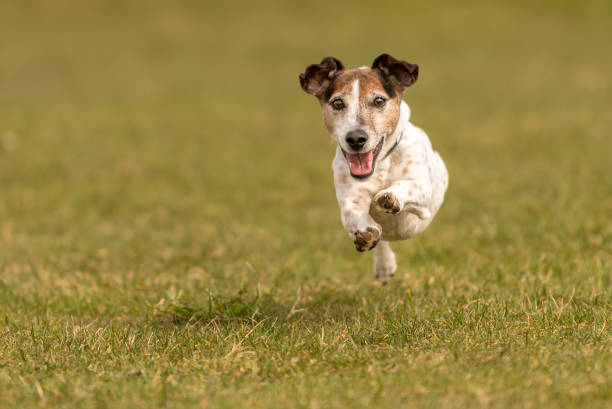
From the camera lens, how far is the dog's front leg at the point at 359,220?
5.36 meters

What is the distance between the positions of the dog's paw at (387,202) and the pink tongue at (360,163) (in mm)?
203

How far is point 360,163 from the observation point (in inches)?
220

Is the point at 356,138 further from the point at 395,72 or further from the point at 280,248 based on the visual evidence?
the point at 280,248

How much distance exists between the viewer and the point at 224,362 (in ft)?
18.0

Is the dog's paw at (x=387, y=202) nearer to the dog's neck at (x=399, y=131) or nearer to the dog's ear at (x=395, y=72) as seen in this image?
the dog's neck at (x=399, y=131)

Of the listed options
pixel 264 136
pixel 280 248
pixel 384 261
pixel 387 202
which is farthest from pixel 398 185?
pixel 264 136

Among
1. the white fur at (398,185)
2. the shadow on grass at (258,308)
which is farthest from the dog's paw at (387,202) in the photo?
the shadow on grass at (258,308)

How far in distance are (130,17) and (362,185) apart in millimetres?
37986

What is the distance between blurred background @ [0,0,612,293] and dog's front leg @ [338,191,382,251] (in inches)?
99.9

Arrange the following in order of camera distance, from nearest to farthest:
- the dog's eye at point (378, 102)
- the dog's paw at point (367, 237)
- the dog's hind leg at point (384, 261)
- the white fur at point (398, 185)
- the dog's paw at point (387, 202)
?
1. the dog's paw at point (367, 237)
2. the dog's paw at point (387, 202)
3. the dog's eye at point (378, 102)
4. the white fur at point (398, 185)
5. the dog's hind leg at point (384, 261)

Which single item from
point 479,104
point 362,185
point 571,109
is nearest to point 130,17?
point 479,104

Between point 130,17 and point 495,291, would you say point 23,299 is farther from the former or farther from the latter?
point 130,17

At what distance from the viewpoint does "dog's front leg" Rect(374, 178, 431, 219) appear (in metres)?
5.50

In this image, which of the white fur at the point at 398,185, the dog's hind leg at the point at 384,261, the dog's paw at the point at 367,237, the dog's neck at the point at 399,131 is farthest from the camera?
the dog's hind leg at the point at 384,261
